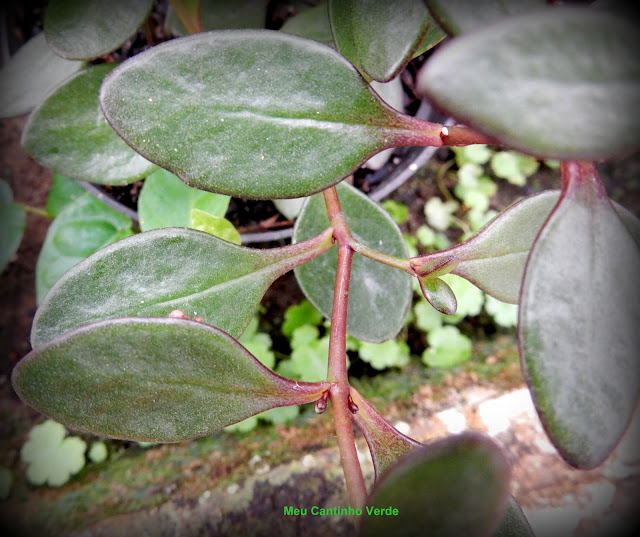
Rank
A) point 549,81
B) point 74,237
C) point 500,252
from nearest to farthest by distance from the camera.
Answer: point 549,81 → point 500,252 → point 74,237

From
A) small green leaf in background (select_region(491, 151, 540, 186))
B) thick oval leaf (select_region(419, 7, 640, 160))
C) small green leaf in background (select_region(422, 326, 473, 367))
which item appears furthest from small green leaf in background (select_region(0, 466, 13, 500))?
small green leaf in background (select_region(491, 151, 540, 186))

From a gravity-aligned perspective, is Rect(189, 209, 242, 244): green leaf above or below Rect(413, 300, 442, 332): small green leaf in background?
above

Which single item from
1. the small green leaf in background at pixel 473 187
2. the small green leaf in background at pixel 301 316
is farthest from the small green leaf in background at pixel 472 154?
the small green leaf in background at pixel 301 316

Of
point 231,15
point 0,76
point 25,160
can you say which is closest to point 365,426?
point 231,15

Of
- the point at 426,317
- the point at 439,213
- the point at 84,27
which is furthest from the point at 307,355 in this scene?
the point at 84,27

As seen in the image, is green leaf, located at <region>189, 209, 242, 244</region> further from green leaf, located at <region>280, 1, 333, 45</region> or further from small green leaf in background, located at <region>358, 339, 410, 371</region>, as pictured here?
small green leaf in background, located at <region>358, 339, 410, 371</region>

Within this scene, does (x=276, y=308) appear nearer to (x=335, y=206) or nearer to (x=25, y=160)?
(x=335, y=206)

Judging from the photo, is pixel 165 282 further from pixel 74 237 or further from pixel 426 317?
pixel 426 317
